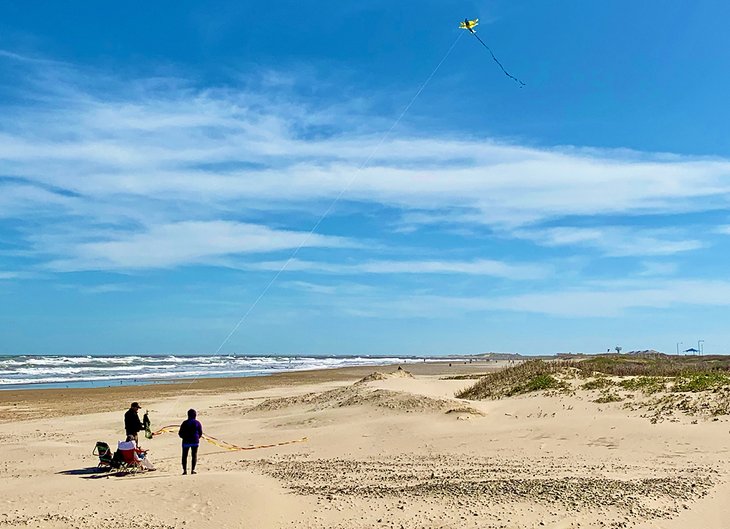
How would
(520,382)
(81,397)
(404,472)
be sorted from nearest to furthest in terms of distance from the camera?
(404,472), (520,382), (81,397)

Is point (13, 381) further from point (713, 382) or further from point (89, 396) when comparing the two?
point (713, 382)

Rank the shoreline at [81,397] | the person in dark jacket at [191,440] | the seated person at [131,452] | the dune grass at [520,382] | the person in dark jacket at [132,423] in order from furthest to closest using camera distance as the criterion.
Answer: the shoreline at [81,397], the dune grass at [520,382], the person in dark jacket at [132,423], the seated person at [131,452], the person in dark jacket at [191,440]

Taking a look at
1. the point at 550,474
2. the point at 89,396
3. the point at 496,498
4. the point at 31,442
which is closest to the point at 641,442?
the point at 550,474

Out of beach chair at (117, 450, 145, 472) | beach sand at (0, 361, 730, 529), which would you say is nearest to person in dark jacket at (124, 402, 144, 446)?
beach sand at (0, 361, 730, 529)

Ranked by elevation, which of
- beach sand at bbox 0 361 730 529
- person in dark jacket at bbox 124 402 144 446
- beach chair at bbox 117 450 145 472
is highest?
person in dark jacket at bbox 124 402 144 446

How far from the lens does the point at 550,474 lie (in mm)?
12922

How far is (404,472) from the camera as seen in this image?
13.5 meters

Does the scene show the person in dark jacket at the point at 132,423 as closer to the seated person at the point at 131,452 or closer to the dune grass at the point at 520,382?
the seated person at the point at 131,452

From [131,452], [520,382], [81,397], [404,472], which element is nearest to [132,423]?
[131,452]

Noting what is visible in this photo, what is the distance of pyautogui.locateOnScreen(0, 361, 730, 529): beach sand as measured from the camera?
10539mm

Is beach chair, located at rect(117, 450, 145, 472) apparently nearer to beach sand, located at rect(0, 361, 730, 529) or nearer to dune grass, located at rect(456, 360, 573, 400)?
beach sand, located at rect(0, 361, 730, 529)

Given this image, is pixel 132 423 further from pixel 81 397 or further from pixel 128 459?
pixel 81 397

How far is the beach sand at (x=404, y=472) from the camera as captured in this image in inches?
415

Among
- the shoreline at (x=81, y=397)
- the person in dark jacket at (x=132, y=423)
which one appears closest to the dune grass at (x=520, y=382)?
the person in dark jacket at (x=132, y=423)
